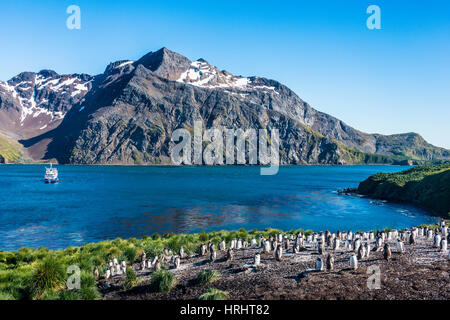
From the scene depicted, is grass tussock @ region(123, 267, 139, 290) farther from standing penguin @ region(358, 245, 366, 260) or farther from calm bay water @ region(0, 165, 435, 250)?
calm bay water @ region(0, 165, 435, 250)

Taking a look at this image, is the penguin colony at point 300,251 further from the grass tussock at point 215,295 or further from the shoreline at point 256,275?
the grass tussock at point 215,295

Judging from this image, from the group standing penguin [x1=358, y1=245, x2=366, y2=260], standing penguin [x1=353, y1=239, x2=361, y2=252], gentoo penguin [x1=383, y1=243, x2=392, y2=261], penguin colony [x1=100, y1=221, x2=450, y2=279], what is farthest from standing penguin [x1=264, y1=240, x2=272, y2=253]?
gentoo penguin [x1=383, y1=243, x2=392, y2=261]

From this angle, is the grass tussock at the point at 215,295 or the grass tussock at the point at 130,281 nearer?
the grass tussock at the point at 215,295

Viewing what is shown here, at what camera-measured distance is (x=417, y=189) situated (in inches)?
4407

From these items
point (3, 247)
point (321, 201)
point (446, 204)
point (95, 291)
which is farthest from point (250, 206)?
point (95, 291)

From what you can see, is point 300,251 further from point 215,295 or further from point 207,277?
point 215,295

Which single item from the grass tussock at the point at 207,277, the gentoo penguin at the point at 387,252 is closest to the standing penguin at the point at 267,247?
the grass tussock at the point at 207,277

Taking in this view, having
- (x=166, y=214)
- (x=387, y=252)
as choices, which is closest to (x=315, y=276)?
(x=387, y=252)

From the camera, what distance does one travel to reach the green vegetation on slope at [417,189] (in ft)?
312

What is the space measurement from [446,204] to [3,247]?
3942 inches

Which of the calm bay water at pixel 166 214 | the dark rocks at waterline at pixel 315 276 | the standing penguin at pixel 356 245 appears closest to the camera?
the dark rocks at waterline at pixel 315 276

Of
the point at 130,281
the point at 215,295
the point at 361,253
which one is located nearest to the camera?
the point at 215,295
